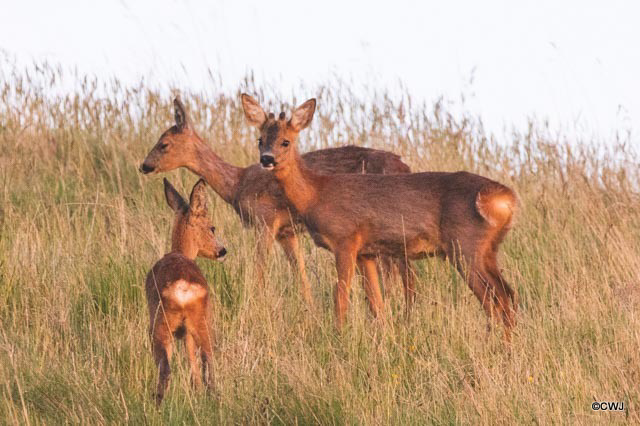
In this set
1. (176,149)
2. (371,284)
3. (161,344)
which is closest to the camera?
(161,344)

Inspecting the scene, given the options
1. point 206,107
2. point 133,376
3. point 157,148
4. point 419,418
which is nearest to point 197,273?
point 133,376

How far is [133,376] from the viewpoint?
5637 mm

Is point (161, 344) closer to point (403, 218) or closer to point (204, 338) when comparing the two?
point (204, 338)

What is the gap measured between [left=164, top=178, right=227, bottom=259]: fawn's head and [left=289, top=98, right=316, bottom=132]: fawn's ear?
1.86 m

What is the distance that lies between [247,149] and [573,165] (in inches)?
137

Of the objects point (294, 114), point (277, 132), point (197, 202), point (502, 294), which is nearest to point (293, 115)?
point (294, 114)

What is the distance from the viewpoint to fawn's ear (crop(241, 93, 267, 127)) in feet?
29.1

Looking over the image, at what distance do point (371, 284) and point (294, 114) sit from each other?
4.87 feet

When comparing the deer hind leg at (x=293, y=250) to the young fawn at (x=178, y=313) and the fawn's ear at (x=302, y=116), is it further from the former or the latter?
the young fawn at (x=178, y=313)

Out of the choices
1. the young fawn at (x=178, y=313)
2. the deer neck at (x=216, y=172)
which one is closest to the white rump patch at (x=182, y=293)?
the young fawn at (x=178, y=313)

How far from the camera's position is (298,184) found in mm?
8430

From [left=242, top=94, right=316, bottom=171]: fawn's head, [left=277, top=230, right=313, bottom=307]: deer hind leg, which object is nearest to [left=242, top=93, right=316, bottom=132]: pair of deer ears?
[left=242, top=94, right=316, bottom=171]: fawn's head

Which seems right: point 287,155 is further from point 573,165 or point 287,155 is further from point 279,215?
point 573,165

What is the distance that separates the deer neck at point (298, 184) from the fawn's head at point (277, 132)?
6cm
